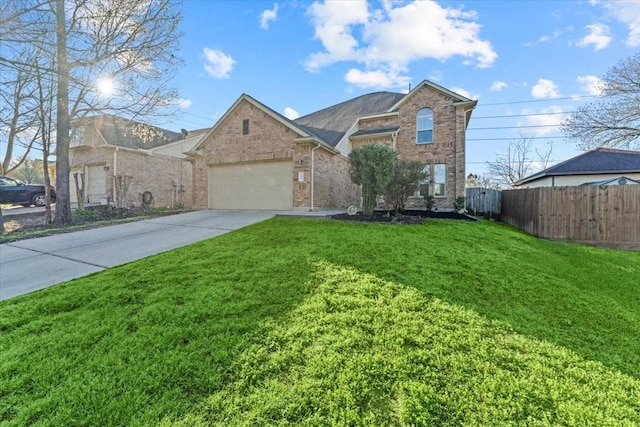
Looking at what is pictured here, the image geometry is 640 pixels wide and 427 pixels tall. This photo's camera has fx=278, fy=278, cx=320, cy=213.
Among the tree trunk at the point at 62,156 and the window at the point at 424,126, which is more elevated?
the window at the point at 424,126

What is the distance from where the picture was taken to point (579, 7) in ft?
34.1

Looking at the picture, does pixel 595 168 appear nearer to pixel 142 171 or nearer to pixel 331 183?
pixel 331 183

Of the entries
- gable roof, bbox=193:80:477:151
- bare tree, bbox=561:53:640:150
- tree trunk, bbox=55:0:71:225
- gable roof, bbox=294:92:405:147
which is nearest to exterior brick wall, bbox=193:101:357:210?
gable roof, bbox=193:80:477:151

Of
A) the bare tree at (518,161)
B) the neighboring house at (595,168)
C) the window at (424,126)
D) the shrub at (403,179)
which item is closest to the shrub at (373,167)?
the shrub at (403,179)

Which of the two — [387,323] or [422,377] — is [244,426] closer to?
[422,377]

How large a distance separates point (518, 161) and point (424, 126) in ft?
73.0

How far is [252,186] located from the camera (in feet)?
39.7

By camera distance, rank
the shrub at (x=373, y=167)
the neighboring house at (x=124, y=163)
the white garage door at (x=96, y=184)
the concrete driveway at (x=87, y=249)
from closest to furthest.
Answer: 1. the concrete driveway at (x=87, y=249)
2. the shrub at (x=373, y=167)
3. the neighboring house at (x=124, y=163)
4. the white garage door at (x=96, y=184)

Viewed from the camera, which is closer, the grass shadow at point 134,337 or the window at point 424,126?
the grass shadow at point 134,337

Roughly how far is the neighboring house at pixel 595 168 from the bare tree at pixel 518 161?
1335 centimetres

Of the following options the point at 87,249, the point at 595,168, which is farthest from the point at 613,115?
Answer: the point at 87,249

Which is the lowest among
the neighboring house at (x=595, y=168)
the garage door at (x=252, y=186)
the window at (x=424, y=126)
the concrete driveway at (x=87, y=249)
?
the concrete driveway at (x=87, y=249)

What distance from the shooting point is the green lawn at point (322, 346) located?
6.34ft

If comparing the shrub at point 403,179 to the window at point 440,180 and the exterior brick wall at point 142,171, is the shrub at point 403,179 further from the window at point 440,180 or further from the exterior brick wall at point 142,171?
the exterior brick wall at point 142,171
